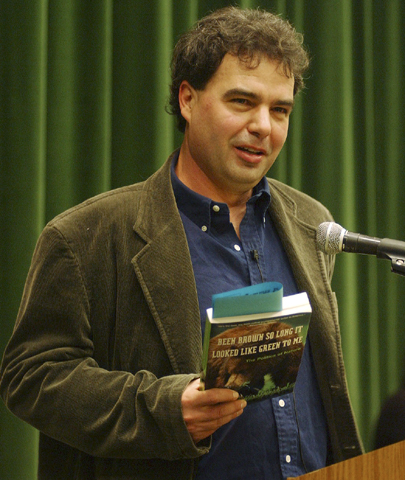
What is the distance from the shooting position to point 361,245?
3.87 feet

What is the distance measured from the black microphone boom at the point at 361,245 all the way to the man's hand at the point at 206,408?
332 mm

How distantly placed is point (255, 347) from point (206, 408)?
21 cm

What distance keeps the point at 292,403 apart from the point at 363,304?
1477 millimetres

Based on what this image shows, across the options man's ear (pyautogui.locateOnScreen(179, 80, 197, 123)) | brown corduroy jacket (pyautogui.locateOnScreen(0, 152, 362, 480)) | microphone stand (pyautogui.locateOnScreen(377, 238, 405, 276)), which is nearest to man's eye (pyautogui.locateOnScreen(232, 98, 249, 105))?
man's ear (pyautogui.locateOnScreen(179, 80, 197, 123))

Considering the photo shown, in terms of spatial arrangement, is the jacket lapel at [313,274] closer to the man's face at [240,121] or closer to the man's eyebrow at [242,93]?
the man's face at [240,121]

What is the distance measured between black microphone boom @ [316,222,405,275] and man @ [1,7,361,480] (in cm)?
30

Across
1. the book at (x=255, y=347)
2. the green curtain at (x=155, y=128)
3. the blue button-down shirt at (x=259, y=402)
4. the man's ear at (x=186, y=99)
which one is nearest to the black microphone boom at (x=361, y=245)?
the book at (x=255, y=347)

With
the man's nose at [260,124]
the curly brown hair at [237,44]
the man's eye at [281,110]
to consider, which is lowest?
the man's nose at [260,124]

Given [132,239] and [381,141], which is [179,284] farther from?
[381,141]

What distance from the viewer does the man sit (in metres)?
1.29

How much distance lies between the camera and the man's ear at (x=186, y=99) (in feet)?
5.34

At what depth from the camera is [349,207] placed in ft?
9.02

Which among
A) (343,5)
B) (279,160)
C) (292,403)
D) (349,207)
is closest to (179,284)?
(292,403)

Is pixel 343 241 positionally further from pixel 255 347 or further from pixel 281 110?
pixel 281 110
